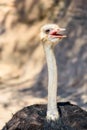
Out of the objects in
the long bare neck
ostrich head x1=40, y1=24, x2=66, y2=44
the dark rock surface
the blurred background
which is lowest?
the dark rock surface

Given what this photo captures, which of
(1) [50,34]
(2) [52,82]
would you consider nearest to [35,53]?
(2) [52,82]

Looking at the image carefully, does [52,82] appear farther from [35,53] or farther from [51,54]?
[35,53]

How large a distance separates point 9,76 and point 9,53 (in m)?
0.68

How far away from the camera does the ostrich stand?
361 cm

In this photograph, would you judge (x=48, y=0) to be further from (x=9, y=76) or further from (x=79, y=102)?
(x=79, y=102)

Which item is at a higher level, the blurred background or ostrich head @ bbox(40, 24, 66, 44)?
the blurred background

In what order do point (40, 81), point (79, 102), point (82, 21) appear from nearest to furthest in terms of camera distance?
point (79, 102)
point (40, 81)
point (82, 21)

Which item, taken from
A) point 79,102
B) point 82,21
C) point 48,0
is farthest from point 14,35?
point 79,102

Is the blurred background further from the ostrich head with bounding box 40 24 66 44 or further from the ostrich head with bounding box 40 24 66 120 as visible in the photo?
the ostrich head with bounding box 40 24 66 44

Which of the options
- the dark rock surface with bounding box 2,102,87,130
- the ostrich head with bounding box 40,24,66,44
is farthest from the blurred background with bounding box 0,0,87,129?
the ostrich head with bounding box 40,24,66,44

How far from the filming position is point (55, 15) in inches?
321

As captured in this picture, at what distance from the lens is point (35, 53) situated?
7.97m

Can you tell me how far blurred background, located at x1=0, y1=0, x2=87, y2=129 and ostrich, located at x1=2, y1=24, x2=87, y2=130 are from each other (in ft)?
5.42

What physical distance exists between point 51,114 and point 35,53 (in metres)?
4.29
